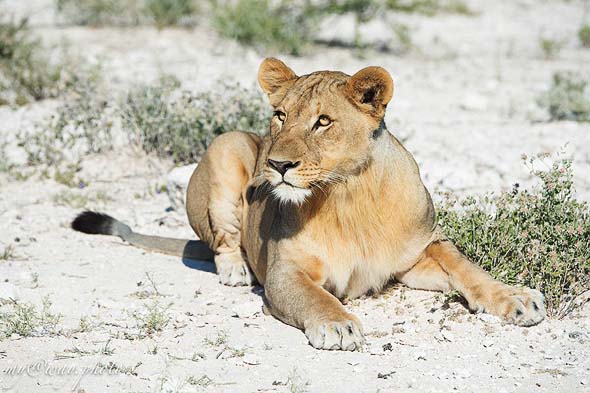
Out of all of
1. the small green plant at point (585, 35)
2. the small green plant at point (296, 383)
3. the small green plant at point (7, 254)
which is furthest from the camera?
the small green plant at point (585, 35)

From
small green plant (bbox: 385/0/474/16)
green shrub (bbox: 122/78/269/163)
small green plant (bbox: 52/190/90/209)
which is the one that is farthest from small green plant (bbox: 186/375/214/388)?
small green plant (bbox: 385/0/474/16)

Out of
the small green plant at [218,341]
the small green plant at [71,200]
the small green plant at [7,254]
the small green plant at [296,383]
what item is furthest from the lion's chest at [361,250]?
the small green plant at [71,200]

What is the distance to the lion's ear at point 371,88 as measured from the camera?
14.8 feet

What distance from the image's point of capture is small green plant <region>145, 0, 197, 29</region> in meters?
12.4

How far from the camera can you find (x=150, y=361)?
428cm

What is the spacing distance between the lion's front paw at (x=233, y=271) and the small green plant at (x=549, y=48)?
7.51 meters

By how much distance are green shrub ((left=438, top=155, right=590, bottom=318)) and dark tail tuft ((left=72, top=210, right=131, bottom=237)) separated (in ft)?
7.30

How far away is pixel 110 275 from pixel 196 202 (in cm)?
75

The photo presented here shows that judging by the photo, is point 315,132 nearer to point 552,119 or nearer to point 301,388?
point 301,388

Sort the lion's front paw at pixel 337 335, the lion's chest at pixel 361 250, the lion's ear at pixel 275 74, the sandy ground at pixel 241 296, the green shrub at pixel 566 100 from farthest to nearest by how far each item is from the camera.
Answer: the green shrub at pixel 566 100, the lion's ear at pixel 275 74, the lion's chest at pixel 361 250, the lion's front paw at pixel 337 335, the sandy ground at pixel 241 296

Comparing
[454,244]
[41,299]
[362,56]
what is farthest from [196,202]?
[362,56]

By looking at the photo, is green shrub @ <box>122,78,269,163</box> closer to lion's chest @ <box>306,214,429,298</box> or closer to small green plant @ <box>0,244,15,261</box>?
small green plant @ <box>0,244,15,261</box>

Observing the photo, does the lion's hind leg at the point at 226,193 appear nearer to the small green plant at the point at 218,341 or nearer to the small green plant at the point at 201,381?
the small green plant at the point at 218,341

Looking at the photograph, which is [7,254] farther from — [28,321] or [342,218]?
[342,218]
